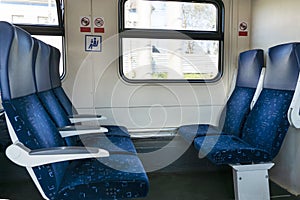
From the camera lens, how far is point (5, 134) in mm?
2512

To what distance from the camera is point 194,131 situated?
9.24 feet

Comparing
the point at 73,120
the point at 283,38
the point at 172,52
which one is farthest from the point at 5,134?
the point at 283,38

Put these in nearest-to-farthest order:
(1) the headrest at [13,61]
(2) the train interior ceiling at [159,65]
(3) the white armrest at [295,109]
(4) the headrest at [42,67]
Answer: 1. (1) the headrest at [13,61]
2. (4) the headrest at [42,67]
3. (3) the white armrest at [295,109]
4. (2) the train interior ceiling at [159,65]

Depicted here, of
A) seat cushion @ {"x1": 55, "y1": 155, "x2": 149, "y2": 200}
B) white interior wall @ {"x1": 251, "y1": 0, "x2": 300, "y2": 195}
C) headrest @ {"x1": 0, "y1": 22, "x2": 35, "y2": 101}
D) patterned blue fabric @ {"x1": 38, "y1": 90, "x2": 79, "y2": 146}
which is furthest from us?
white interior wall @ {"x1": 251, "y1": 0, "x2": 300, "y2": 195}

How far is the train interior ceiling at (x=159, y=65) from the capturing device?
2.88 m

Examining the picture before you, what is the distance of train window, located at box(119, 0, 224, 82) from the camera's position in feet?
9.90

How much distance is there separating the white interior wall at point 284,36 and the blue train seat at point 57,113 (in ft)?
4.52

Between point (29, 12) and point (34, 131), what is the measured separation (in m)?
1.81

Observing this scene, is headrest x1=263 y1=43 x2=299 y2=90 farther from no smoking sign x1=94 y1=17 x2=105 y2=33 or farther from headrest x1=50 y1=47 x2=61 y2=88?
headrest x1=50 y1=47 x2=61 y2=88

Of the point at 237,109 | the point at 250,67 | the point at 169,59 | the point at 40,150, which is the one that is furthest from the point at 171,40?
the point at 40,150

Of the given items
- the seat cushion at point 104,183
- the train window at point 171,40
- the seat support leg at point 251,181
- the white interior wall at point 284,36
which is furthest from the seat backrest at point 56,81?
the white interior wall at point 284,36

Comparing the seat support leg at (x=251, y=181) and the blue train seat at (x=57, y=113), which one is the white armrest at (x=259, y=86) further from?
the blue train seat at (x=57, y=113)

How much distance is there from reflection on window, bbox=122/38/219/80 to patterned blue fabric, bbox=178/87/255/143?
435 millimetres

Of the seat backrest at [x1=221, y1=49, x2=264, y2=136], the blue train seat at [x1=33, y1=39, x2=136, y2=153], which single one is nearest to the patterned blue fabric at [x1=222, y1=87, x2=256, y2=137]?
the seat backrest at [x1=221, y1=49, x2=264, y2=136]
